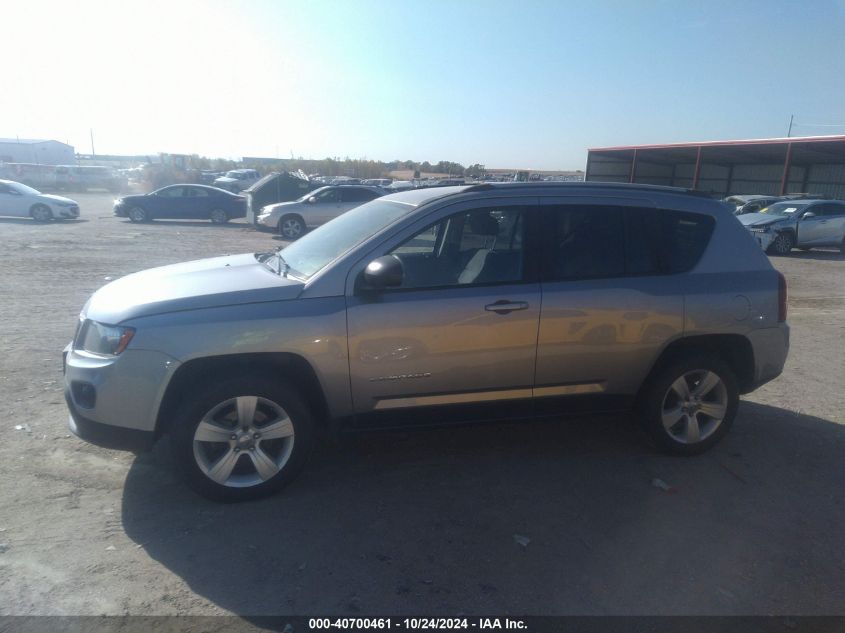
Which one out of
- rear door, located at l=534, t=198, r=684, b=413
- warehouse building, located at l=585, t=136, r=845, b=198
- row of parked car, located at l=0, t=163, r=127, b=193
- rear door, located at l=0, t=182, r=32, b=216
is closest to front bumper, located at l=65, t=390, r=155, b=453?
rear door, located at l=534, t=198, r=684, b=413

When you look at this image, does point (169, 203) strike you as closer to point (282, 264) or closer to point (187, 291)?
point (282, 264)

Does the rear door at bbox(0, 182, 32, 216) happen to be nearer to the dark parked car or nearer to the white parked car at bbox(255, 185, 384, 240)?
the dark parked car

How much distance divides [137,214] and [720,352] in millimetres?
22448

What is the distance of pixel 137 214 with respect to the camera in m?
22.8

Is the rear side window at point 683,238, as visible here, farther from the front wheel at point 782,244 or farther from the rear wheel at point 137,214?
the rear wheel at point 137,214

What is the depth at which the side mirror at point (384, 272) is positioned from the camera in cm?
368

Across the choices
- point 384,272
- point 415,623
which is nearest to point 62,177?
point 384,272

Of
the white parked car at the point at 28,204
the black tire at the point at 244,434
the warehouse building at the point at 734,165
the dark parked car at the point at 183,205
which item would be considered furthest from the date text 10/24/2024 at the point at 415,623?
the warehouse building at the point at 734,165

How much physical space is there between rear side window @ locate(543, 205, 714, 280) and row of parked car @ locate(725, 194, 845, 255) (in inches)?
570

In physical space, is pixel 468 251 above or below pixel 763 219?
above

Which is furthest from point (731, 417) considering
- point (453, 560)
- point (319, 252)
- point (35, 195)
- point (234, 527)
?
point (35, 195)

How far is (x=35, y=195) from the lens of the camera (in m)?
22.1

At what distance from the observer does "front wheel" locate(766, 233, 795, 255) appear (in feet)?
56.9

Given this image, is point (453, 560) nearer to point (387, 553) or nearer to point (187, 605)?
point (387, 553)
